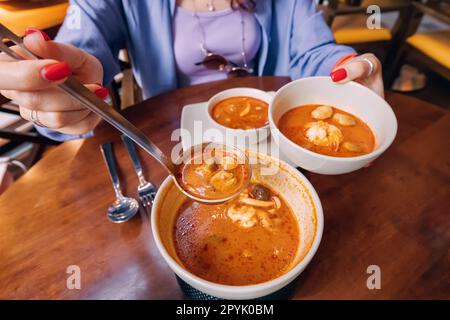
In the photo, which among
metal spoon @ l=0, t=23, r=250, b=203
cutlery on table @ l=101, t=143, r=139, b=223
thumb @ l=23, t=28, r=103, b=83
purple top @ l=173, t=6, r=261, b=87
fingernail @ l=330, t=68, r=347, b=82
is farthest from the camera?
purple top @ l=173, t=6, r=261, b=87

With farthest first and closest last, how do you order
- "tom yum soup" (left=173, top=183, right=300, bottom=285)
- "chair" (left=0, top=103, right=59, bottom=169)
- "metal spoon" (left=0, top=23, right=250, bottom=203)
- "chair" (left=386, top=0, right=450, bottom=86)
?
"chair" (left=386, top=0, right=450, bottom=86), "chair" (left=0, top=103, right=59, bottom=169), "tom yum soup" (left=173, top=183, right=300, bottom=285), "metal spoon" (left=0, top=23, right=250, bottom=203)

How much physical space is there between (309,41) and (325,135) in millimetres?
805

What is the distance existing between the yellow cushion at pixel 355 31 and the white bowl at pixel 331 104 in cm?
Result: 207

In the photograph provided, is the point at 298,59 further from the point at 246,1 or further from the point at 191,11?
the point at 191,11

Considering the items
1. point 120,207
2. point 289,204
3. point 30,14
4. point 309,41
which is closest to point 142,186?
point 120,207

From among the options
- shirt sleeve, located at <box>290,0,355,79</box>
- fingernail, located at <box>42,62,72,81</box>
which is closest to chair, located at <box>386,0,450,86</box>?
shirt sleeve, located at <box>290,0,355,79</box>

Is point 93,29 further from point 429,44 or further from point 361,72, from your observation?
point 429,44

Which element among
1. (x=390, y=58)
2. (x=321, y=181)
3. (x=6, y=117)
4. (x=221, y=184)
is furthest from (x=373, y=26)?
(x=6, y=117)

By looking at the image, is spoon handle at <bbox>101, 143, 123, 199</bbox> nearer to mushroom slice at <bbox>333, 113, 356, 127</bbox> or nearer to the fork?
the fork

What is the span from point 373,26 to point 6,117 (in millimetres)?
3665

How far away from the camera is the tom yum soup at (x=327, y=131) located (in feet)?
2.99

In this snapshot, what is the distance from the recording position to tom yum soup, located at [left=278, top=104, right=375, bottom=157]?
910 millimetres

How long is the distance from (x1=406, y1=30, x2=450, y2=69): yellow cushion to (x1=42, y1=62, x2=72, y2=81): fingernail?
3115 mm

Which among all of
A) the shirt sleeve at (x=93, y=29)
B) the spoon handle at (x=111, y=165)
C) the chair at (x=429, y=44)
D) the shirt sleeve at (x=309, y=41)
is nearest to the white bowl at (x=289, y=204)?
the spoon handle at (x=111, y=165)
